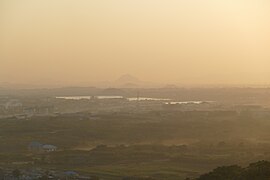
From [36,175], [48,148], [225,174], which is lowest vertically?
[36,175]

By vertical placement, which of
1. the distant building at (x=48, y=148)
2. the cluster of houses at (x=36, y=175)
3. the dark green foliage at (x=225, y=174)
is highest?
the dark green foliage at (x=225, y=174)

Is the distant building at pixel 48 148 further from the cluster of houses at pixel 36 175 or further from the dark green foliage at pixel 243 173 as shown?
the dark green foliage at pixel 243 173

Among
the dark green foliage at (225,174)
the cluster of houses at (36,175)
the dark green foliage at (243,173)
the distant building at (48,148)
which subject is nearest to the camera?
the dark green foliage at (243,173)

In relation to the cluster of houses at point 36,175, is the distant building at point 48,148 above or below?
above

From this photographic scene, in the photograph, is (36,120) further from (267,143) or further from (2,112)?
(267,143)

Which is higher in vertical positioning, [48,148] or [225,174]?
[225,174]

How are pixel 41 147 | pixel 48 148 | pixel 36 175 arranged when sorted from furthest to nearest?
pixel 41 147 → pixel 48 148 → pixel 36 175

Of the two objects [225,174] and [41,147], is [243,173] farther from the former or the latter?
[41,147]

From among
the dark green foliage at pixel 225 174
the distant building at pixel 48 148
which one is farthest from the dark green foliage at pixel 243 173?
the distant building at pixel 48 148

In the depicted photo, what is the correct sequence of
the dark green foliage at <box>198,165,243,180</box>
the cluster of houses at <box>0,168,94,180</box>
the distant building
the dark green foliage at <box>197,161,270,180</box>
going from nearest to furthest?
the dark green foliage at <box>197,161,270,180</box>
the dark green foliage at <box>198,165,243,180</box>
the cluster of houses at <box>0,168,94,180</box>
the distant building

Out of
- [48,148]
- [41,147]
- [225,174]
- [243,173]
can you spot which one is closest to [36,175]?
[48,148]

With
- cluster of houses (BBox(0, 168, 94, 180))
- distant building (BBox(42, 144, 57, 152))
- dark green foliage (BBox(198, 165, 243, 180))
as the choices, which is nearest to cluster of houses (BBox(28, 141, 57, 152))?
distant building (BBox(42, 144, 57, 152))

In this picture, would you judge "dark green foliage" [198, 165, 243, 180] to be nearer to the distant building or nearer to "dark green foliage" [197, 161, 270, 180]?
"dark green foliage" [197, 161, 270, 180]
